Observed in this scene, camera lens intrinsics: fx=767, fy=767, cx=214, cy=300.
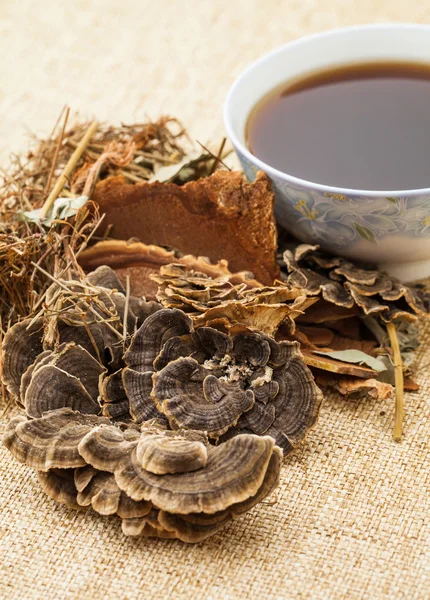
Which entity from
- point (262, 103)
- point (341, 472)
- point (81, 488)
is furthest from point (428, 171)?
point (81, 488)

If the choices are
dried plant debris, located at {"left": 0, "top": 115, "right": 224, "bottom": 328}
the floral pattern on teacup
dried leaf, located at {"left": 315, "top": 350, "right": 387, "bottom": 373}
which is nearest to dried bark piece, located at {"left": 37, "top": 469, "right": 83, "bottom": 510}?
dried plant debris, located at {"left": 0, "top": 115, "right": 224, "bottom": 328}

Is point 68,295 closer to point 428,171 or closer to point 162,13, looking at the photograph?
point 428,171

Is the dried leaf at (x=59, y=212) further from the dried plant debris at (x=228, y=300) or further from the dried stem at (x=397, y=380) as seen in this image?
the dried stem at (x=397, y=380)

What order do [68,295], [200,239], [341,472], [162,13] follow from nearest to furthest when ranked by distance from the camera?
1. [341,472]
2. [68,295]
3. [200,239]
4. [162,13]

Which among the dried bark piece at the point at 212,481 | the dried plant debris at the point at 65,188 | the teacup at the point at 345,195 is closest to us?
the dried bark piece at the point at 212,481

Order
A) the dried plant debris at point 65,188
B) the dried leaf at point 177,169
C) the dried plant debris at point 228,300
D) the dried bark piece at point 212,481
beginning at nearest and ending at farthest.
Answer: the dried bark piece at point 212,481 < the dried plant debris at point 228,300 < the dried plant debris at point 65,188 < the dried leaf at point 177,169

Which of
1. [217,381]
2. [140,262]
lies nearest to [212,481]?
[217,381]

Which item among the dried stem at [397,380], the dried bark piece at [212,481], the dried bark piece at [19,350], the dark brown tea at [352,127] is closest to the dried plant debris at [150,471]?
the dried bark piece at [212,481]
